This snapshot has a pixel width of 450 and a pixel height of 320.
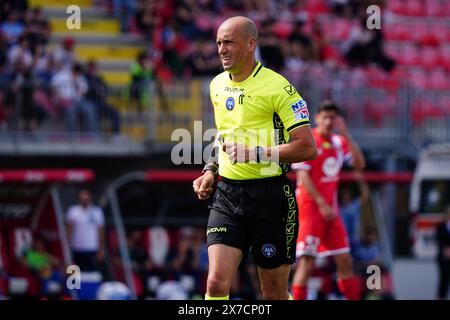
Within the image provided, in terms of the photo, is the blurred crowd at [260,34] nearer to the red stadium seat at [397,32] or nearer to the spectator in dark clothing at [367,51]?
the spectator in dark clothing at [367,51]

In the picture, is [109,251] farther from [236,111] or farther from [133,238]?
[236,111]

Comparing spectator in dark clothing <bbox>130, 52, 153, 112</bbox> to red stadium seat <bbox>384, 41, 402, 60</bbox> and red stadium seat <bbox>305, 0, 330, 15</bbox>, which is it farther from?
red stadium seat <bbox>384, 41, 402, 60</bbox>

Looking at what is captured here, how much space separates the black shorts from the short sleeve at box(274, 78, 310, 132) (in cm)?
49

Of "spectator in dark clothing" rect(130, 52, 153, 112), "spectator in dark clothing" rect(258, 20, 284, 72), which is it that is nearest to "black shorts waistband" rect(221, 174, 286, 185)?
"spectator in dark clothing" rect(130, 52, 153, 112)

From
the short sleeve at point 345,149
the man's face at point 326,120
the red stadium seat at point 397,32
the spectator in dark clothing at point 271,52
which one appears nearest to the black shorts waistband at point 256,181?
the man's face at point 326,120

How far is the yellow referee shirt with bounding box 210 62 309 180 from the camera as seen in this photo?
28.7 ft

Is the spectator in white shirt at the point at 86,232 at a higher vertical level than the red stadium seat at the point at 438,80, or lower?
lower

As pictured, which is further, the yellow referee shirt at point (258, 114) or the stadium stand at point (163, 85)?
the stadium stand at point (163, 85)

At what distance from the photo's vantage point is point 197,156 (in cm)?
1595

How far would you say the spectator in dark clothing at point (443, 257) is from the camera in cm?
2041

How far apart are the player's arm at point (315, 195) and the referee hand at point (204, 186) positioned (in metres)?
3.45

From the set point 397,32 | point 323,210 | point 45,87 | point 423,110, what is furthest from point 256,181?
point 397,32
